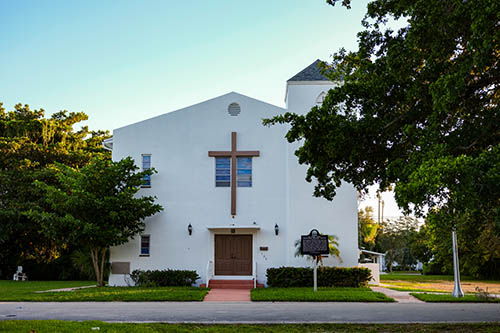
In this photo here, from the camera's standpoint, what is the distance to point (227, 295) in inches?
714

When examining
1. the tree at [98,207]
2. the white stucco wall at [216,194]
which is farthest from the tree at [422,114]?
the tree at [98,207]

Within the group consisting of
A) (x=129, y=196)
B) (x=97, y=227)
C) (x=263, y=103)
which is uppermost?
(x=263, y=103)

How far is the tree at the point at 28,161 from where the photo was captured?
27.4 meters

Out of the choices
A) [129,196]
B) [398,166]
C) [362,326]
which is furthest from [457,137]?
[129,196]

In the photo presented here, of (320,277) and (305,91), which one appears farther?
(305,91)

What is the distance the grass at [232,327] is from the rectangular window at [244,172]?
41.3 feet

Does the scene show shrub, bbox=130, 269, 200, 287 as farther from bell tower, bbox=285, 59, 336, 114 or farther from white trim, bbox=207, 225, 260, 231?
bell tower, bbox=285, 59, 336, 114

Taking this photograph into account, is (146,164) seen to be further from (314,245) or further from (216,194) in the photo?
(314,245)

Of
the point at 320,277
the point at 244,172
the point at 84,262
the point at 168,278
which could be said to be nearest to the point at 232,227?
the point at 244,172

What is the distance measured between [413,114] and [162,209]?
13522 mm

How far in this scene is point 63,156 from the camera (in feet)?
97.7

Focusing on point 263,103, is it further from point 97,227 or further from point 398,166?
point 398,166

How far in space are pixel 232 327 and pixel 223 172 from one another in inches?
519

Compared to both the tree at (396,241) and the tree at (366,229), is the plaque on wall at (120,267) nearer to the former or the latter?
the tree at (366,229)
